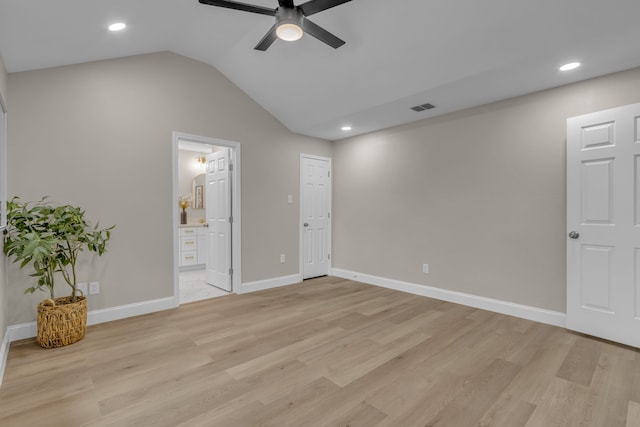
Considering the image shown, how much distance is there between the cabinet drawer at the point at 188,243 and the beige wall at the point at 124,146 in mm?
2242

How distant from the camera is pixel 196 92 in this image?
3898 mm

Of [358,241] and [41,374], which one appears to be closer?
[41,374]

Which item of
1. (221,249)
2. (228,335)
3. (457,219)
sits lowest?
(228,335)

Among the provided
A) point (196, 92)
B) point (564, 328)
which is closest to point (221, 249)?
point (196, 92)

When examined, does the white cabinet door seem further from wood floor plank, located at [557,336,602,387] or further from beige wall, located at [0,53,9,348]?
wood floor plank, located at [557,336,602,387]

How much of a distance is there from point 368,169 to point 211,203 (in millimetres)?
2575

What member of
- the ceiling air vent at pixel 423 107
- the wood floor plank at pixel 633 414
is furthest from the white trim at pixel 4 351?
the ceiling air vent at pixel 423 107

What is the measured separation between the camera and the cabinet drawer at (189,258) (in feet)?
19.5

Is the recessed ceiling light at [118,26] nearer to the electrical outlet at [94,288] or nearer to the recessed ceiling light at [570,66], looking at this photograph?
the electrical outlet at [94,288]

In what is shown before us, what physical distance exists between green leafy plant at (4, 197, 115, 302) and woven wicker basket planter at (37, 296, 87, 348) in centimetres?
17

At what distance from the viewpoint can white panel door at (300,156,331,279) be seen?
204 inches

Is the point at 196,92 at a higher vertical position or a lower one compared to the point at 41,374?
higher

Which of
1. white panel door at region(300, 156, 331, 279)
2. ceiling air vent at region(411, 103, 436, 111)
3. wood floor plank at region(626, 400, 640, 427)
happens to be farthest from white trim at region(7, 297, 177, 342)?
wood floor plank at region(626, 400, 640, 427)

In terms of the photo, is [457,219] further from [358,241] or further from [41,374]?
[41,374]
